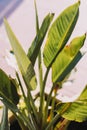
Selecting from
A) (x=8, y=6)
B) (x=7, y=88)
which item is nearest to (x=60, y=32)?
(x=7, y=88)

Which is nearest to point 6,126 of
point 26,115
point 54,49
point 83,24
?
point 26,115

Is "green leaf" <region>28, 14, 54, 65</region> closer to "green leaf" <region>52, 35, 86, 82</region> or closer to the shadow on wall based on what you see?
"green leaf" <region>52, 35, 86, 82</region>

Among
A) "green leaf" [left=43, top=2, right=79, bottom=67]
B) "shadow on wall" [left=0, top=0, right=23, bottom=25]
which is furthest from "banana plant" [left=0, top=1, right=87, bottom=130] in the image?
"shadow on wall" [left=0, top=0, right=23, bottom=25]

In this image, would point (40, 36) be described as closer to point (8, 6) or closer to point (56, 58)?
point (56, 58)

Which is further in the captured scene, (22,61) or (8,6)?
(8,6)

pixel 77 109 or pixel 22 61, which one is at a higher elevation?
pixel 22 61

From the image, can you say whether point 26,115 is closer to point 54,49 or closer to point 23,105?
point 23,105

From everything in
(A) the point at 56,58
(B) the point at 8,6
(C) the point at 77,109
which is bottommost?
(C) the point at 77,109
